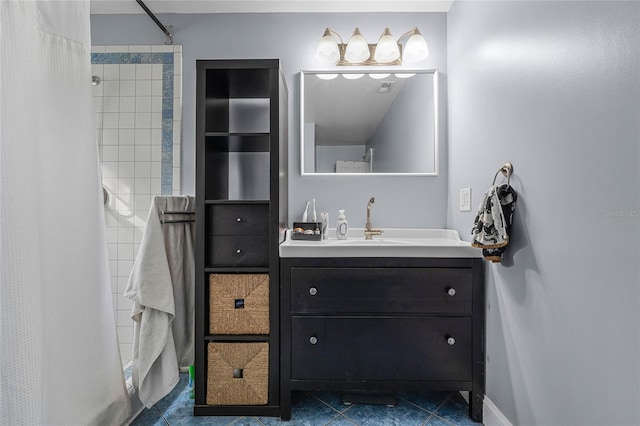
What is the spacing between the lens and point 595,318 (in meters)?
0.95

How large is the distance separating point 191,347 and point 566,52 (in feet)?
7.05

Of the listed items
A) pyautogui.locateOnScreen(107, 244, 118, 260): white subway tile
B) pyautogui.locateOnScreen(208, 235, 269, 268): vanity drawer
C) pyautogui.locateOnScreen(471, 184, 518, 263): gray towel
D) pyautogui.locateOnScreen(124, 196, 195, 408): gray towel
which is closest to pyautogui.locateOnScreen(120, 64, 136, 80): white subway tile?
pyautogui.locateOnScreen(124, 196, 195, 408): gray towel

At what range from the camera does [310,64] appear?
2.14m

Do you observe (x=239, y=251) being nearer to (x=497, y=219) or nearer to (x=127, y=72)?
(x=497, y=219)

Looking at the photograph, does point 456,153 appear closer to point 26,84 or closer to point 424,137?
point 424,137

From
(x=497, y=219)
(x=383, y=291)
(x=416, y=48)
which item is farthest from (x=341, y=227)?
(x=416, y=48)

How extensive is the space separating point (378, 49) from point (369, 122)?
421 mm

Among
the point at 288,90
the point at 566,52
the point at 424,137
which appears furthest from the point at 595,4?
the point at 288,90

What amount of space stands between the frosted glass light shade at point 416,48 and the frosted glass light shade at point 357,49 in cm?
23

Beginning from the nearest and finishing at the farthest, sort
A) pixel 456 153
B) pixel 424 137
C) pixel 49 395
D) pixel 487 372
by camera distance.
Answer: pixel 49 395
pixel 487 372
pixel 456 153
pixel 424 137

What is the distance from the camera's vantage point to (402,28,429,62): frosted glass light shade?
79.2 inches

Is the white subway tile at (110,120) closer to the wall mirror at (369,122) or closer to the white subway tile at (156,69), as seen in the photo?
A: the white subway tile at (156,69)

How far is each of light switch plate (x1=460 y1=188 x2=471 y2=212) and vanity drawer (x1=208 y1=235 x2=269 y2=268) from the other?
3.40 feet

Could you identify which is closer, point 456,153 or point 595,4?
point 595,4
